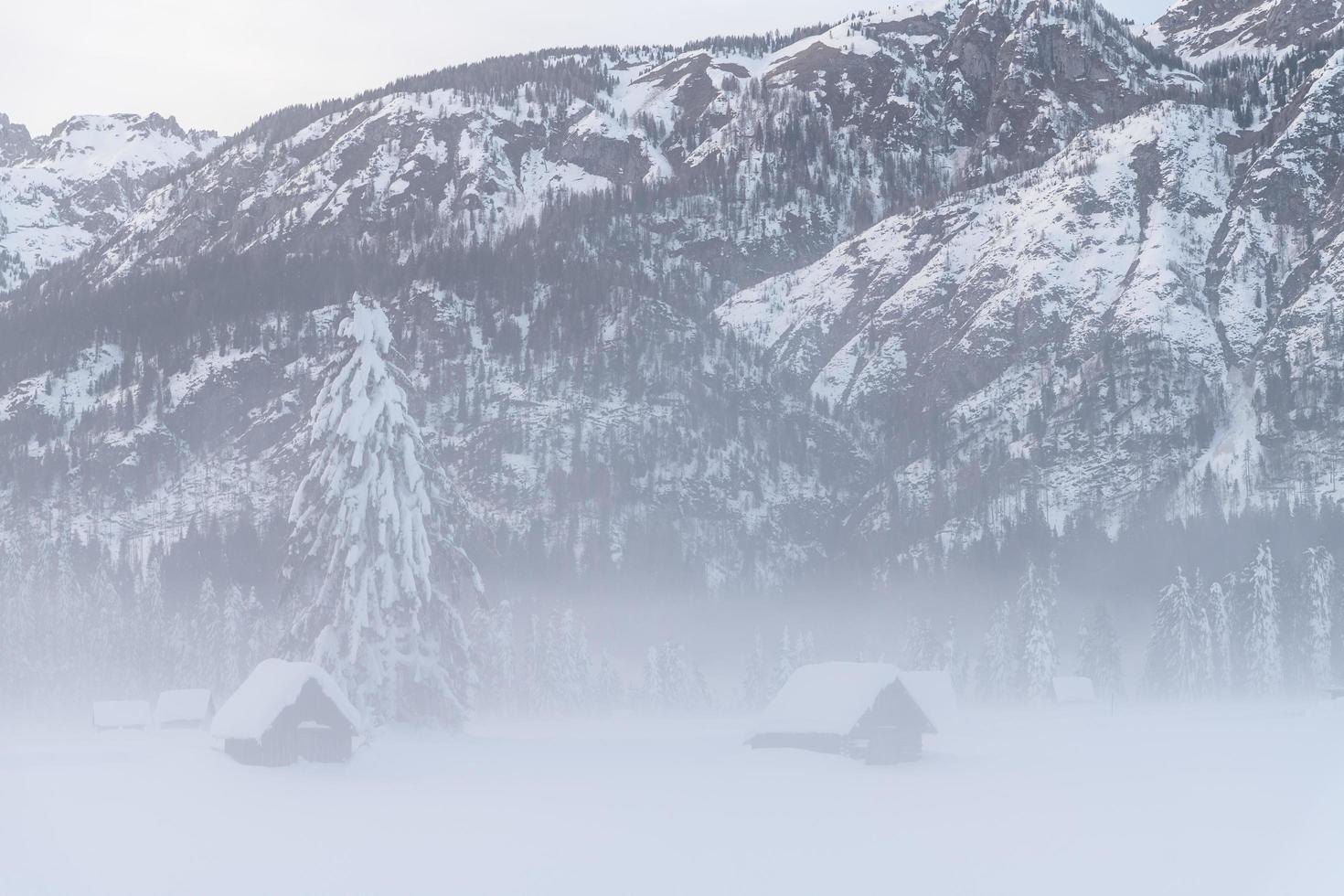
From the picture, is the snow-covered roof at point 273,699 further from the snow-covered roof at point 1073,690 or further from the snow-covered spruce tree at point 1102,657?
the snow-covered spruce tree at point 1102,657

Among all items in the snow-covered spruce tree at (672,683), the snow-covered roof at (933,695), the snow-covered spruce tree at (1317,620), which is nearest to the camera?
the snow-covered roof at (933,695)

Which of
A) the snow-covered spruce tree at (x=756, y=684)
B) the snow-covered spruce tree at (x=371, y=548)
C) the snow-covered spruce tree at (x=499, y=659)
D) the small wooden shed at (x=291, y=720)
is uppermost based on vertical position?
the snow-covered spruce tree at (x=371, y=548)

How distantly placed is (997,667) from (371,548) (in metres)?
85.1

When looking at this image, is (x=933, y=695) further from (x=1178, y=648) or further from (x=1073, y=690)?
(x=1178, y=648)

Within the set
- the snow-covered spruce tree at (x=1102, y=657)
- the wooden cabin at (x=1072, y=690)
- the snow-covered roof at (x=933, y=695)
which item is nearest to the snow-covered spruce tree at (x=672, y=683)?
the wooden cabin at (x=1072, y=690)

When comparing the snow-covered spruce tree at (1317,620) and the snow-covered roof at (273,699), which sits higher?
the snow-covered roof at (273,699)

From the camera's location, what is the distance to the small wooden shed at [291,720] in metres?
52.8

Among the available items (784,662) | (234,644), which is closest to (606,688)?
(784,662)

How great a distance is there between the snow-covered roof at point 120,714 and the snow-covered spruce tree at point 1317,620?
9296cm

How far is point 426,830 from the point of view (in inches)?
1612

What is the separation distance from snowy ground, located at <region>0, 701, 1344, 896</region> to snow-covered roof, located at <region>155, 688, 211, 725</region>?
109 feet

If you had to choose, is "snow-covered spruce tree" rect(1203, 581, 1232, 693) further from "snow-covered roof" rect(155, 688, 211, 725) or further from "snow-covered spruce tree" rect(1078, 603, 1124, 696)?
"snow-covered roof" rect(155, 688, 211, 725)

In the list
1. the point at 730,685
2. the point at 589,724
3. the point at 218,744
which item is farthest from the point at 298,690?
the point at 730,685

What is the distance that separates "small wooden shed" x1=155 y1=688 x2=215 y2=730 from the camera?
330 feet
